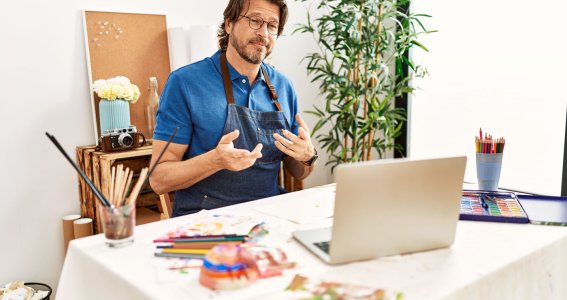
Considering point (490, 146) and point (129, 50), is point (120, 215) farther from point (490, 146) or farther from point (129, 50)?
point (129, 50)

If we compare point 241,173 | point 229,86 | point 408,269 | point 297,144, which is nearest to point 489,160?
point 297,144

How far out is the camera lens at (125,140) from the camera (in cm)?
265

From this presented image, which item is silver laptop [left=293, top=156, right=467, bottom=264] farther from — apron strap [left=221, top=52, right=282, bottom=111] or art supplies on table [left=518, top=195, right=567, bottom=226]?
apron strap [left=221, top=52, right=282, bottom=111]

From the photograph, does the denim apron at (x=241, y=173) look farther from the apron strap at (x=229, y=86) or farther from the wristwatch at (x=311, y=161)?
the wristwatch at (x=311, y=161)

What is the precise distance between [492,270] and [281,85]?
4.39 ft

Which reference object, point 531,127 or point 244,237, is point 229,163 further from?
point 531,127

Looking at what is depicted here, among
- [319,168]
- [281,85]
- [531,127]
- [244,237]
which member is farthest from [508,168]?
[244,237]

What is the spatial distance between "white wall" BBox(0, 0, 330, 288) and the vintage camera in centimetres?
32

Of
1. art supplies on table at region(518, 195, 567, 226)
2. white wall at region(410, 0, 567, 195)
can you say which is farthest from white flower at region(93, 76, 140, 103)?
white wall at region(410, 0, 567, 195)

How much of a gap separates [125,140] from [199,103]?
3.16 ft

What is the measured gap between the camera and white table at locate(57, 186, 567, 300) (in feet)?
3.05

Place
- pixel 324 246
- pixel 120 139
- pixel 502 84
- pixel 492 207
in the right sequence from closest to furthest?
1. pixel 324 246
2. pixel 492 207
3. pixel 120 139
4. pixel 502 84

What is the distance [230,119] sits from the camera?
1.89 meters

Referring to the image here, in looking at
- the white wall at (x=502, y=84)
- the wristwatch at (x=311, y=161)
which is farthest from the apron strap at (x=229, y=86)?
the white wall at (x=502, y=84)
